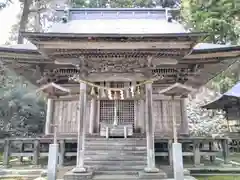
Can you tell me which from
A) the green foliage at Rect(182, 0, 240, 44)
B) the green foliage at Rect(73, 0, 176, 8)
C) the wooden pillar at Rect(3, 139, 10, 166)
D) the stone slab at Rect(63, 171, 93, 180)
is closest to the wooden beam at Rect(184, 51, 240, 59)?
the stone slab at Rect(63, 171, 93, 180)

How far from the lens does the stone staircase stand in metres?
7.15

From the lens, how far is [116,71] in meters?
7.54

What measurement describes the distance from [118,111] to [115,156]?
7.04 ft

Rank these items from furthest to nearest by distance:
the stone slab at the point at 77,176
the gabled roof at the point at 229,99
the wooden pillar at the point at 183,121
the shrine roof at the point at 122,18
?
1. the gabled roof at the point at 229,99
2. the shrine roof at the point at 122,18
3. the wooden pillar at the point at 183,121
4. the stone slab at the point at 77,176

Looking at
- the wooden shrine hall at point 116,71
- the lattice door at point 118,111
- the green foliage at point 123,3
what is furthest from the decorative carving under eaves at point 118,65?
the green foliage at point 123,3

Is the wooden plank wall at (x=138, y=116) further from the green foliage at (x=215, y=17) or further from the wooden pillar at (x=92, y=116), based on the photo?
the green foliage at (x=215, y=17)

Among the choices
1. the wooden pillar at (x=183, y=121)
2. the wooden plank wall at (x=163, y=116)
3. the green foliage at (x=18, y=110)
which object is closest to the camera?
the wooden plank wall at (x=163, y=116)

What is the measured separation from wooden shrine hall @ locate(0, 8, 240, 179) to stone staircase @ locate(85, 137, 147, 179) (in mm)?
31

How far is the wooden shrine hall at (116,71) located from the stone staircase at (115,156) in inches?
1.2

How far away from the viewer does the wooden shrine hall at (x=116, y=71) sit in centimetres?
667

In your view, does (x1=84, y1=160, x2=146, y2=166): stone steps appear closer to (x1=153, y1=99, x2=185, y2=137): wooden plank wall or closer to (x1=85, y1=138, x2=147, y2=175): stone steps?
(x1=85, y1=138, x2=147, y2=175): stone steps

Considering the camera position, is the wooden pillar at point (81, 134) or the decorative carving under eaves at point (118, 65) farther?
the decorative carving under eaves at point (118, 65)

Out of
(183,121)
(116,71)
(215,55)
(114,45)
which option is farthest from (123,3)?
(114,45)

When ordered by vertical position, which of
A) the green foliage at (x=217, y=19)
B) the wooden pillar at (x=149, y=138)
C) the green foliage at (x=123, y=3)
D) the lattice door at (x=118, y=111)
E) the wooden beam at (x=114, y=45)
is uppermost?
the green foliage at (x=123, y=3)
